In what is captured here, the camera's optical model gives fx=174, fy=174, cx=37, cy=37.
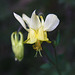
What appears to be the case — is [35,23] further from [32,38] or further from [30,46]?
[30,46]

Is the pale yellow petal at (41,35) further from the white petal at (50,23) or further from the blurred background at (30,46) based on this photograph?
the blurred background at (30,46)

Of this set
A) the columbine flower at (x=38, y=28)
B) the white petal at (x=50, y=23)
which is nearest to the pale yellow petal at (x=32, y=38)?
the columbine flower at (x=38, y=28)

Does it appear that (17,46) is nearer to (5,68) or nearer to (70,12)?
(5,68)

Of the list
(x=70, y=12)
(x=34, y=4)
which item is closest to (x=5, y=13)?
(x=34, y=4)

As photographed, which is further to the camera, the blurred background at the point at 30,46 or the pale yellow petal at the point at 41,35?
the blurred background at the point at 30,46

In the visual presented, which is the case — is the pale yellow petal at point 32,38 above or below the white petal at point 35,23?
below

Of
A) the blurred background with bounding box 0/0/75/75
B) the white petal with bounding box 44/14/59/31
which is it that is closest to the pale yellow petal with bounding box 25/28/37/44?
the white petal with bounding box 44/14/59/31

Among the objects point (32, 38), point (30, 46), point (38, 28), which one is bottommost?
point (30, 46)

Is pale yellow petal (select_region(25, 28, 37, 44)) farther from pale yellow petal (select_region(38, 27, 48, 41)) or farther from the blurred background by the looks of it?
the blurred background

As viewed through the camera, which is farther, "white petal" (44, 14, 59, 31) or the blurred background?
the blurred background

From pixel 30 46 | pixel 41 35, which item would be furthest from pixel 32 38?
pixel 30 46

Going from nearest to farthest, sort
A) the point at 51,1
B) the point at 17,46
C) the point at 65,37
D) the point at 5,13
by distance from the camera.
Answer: the point at 17,46
the point at 65,37
the point at 5,13
the point at 51,1
